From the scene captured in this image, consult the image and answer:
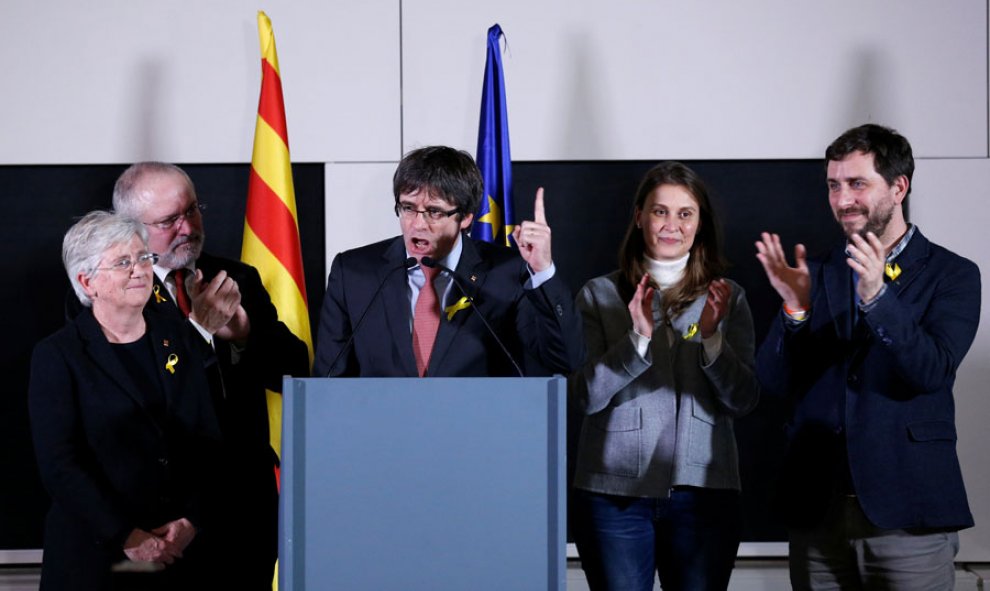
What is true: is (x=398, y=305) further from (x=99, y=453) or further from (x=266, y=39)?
(x=266, y=39)

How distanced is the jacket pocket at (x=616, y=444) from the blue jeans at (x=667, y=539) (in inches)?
3.0

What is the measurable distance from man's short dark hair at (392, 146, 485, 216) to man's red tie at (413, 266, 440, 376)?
20cm

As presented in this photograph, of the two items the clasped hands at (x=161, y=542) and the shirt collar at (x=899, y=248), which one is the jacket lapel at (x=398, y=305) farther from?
the shirt collar at (x=899, y=248)

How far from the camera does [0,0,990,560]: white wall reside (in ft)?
13.1

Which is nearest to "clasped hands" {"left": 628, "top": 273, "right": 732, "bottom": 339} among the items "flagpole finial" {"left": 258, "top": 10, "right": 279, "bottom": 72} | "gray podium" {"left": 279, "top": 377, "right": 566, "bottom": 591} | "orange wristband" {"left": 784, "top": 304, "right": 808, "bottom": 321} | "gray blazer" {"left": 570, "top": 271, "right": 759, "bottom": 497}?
"gray blazer" {"left": 570, "top": 271, "right": 759, "bottom": 497}

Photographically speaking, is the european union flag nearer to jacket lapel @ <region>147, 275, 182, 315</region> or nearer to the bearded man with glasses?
the bearded man with glasses

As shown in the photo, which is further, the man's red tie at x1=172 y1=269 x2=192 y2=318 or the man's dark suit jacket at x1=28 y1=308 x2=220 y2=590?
the man's red tie at x1=172 y1=269 x2=192 y2=318

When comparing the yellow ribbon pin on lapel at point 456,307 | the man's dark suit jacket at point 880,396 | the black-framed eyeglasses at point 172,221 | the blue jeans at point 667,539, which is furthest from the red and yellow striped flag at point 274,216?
the man's dark suit jacket at point 880,396

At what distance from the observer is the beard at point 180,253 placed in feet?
9.36

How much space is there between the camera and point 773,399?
13.1ft

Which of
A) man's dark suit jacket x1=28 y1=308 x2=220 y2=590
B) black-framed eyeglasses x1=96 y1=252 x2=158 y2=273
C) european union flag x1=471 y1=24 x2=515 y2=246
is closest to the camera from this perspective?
man's dark suit jacket x1=28 y1=308 x2=220 y2=590

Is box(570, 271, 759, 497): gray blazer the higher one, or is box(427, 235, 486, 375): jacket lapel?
box(427, 235, 486, 375): jacket lapel

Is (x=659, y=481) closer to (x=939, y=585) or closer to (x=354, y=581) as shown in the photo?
(x=939, y=585)

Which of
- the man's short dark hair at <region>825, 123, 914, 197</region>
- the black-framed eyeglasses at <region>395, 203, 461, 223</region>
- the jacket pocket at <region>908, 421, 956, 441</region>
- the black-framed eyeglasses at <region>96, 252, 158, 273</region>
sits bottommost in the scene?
the jacket pocket at <region>908, 421, 956, 441</region>
